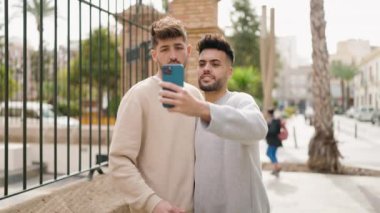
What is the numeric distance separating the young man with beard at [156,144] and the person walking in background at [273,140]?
7.09 m

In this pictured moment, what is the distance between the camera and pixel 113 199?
135 inches

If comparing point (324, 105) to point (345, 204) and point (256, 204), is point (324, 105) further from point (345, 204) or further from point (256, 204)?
point (256, 204)

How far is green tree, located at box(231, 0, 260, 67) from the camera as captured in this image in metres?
47.1

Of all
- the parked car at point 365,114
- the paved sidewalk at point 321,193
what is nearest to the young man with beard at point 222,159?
the paved sidewalk at point 321,193

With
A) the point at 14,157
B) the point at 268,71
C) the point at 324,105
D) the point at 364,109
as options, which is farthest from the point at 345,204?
the point at 364,109

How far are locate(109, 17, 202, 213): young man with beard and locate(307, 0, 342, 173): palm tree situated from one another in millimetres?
7903

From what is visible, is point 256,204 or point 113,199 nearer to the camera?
point 256,204

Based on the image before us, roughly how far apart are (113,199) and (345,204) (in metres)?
3.95

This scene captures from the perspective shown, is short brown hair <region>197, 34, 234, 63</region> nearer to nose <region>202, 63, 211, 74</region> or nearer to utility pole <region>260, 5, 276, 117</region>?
nose <region>202, 63, 211, 74</region>

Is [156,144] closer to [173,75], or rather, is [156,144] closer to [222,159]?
[222,159]

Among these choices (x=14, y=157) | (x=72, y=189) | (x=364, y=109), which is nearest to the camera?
(x=72, y=189)

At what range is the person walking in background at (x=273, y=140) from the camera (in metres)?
8.69

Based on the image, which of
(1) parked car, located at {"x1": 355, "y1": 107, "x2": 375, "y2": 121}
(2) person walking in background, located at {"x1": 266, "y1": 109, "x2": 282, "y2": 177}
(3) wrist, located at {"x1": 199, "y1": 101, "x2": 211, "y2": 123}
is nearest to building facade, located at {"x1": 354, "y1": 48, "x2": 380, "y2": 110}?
(1) parked car, located at {"x1": 355, "y1": 107, "x2": 375, "y2": 121}

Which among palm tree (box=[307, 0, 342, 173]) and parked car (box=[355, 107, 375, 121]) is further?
parked car (box=[355, 107, 375, 121])
